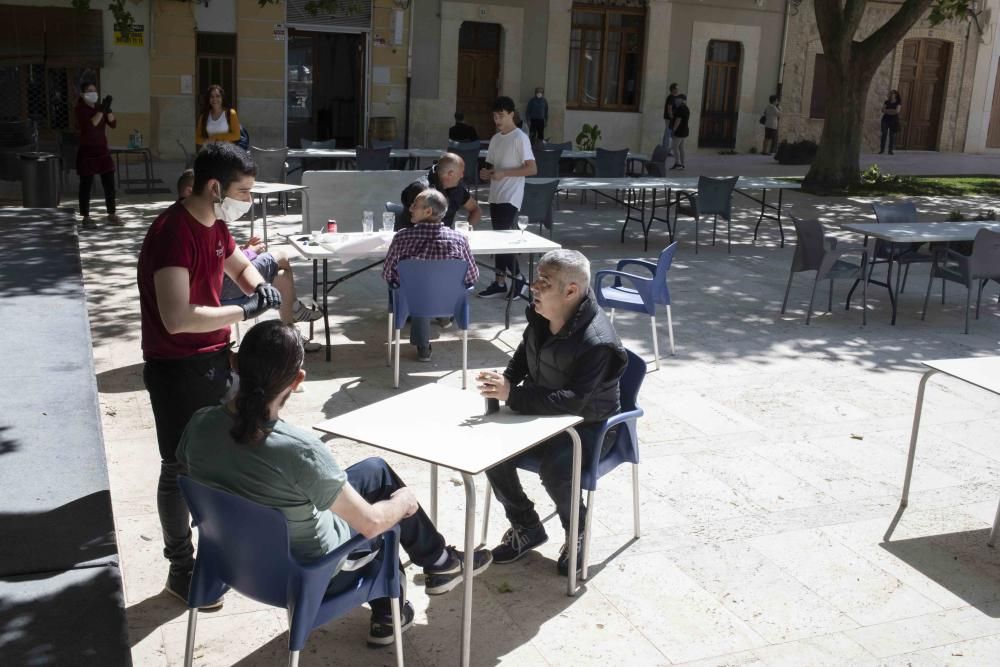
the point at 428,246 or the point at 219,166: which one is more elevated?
the point at 219,166

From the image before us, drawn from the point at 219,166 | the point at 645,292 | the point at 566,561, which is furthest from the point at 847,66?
the point at 219,166

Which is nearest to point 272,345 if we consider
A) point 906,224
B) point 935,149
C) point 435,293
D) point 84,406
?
point 84,406

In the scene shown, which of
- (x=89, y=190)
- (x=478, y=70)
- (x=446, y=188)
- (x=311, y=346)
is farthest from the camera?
(x=478, y=70)

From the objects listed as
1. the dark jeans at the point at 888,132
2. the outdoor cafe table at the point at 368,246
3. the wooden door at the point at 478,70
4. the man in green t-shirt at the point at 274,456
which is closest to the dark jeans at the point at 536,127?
the wooden door at the point at 478,70

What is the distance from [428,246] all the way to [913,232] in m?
4.50

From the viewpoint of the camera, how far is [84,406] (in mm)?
4969

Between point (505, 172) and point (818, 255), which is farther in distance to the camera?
point (505, 172)

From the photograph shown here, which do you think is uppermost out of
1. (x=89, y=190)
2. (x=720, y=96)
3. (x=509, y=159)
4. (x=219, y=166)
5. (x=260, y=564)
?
(x=720, y=96)

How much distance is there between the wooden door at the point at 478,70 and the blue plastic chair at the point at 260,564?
63.1 feet

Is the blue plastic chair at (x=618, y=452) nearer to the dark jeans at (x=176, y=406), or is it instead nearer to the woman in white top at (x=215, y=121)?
the dark jeans at (x=176, y=406)

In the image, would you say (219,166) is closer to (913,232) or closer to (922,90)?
(913,232)

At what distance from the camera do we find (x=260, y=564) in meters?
3.03

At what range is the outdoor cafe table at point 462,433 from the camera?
3.46m

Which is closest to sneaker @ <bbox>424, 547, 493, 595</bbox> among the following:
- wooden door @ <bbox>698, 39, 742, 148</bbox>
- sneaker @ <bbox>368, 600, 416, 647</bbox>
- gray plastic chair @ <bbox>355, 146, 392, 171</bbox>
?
sneaker @ <bbox>368, 600, 416, 647</bbox>
